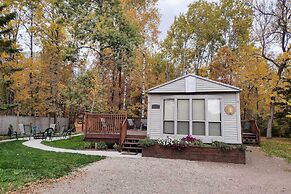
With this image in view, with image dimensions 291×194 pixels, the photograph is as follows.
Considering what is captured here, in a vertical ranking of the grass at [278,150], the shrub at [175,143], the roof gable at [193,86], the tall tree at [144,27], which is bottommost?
the grass at [278,150]

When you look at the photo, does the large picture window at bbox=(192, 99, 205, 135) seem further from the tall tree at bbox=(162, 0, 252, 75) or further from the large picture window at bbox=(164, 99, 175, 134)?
the tall tree at bbox=(162, 0, 252, 75)

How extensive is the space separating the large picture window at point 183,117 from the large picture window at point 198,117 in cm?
26

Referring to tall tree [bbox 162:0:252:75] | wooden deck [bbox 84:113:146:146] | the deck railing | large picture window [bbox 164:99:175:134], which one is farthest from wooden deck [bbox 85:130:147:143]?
tall tree [bbox 162:0:252:75]

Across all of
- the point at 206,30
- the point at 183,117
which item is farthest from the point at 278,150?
the point at 206,30

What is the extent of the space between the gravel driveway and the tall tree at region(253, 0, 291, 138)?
12.7 metres

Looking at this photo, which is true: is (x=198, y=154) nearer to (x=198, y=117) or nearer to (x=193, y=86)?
(x=198, y=117)

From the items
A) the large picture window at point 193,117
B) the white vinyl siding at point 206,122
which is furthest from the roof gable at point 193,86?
the large picture window at point 193,117

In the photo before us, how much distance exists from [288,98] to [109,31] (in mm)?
13953

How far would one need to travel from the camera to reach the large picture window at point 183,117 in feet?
34.7

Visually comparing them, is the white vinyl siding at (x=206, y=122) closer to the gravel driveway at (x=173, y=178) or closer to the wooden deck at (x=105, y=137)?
the wooden deck at (x=105, y=137)

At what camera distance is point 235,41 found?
77.6ft

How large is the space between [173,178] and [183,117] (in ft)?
15.7

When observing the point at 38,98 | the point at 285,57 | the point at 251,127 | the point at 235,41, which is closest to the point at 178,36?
the point at 235,41

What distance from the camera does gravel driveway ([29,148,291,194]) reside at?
5078 mm
